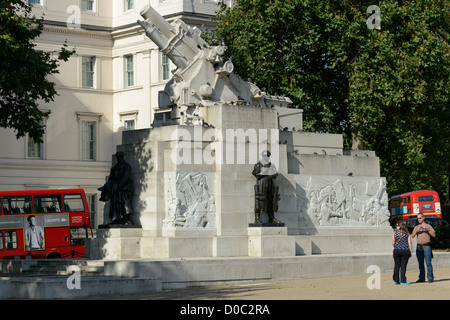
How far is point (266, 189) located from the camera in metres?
31.7

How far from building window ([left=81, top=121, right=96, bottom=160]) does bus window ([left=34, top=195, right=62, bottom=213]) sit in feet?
93.8

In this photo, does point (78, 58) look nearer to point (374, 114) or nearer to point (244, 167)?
point (374, 114)

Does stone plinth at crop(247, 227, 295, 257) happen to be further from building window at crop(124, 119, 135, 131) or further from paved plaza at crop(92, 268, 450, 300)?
building window at crop(124, 119, 135, 131)

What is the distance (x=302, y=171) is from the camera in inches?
1337

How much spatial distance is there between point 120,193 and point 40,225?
56.5 ft

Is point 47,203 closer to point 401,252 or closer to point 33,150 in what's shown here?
point 401,252

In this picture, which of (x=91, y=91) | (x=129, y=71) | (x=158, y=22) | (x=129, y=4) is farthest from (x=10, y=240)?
(x=129, y=4)

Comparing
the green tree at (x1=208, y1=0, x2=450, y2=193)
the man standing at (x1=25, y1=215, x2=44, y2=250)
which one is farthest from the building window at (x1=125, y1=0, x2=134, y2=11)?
the man standing at (x1=25, y1=215, x2=44, y2=250)

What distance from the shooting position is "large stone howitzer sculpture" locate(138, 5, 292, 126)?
33000 millimetres

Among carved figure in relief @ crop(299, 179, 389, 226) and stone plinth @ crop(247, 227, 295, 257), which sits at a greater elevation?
carved figure in relief @ crop(299, 179, 389, 226)

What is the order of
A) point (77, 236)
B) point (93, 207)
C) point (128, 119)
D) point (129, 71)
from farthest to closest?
point (129, 71), point (128, 119), point (93, 207), point (77, 236)

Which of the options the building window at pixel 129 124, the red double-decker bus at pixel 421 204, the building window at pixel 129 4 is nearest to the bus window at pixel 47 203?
the building window at pixel 129 124

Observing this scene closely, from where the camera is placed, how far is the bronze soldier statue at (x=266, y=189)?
1245 inches

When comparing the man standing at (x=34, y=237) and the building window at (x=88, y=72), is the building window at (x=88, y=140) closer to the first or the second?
the building window at (x=88, y=72)
